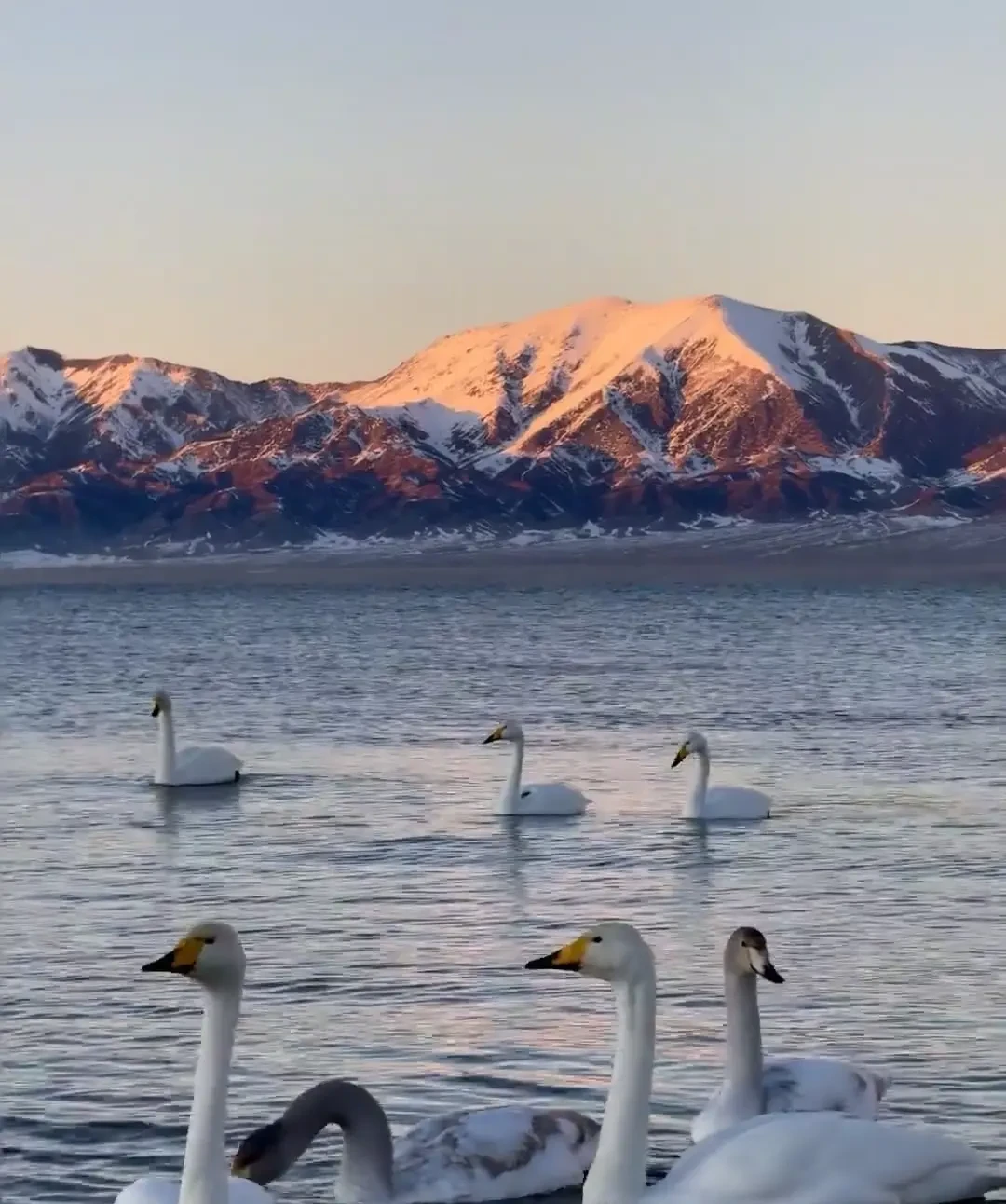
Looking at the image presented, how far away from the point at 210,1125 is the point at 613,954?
1.66 metres

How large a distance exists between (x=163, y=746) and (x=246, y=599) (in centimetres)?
14182

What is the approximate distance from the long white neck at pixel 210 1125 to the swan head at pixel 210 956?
0.44ft

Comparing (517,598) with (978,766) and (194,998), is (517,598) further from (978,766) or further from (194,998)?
(194,998)

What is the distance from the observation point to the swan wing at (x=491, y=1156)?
10.7 metres

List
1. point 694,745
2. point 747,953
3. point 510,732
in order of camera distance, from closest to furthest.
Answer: point 747,953 → point 694,745 → point 510,732

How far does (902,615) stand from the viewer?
112938mm

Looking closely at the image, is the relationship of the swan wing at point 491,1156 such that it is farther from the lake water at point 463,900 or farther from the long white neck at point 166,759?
the long white neck at point 166,759

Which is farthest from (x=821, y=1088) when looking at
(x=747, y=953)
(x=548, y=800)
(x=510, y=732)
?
(x=510, y=732)

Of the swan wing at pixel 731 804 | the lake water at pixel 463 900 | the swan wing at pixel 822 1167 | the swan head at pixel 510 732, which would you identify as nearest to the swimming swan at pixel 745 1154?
the swan wing at pixel 822 1167

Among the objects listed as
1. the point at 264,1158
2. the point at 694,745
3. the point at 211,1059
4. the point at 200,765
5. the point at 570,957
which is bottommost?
the point at 200,765

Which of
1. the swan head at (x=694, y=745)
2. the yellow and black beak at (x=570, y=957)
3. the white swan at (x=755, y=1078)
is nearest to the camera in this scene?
the yellow and black beak at (x=570, y=957)

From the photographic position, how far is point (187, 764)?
2977 cm

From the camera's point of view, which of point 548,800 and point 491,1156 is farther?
point 548,800

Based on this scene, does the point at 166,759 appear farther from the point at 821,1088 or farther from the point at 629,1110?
the point at 629,1110
